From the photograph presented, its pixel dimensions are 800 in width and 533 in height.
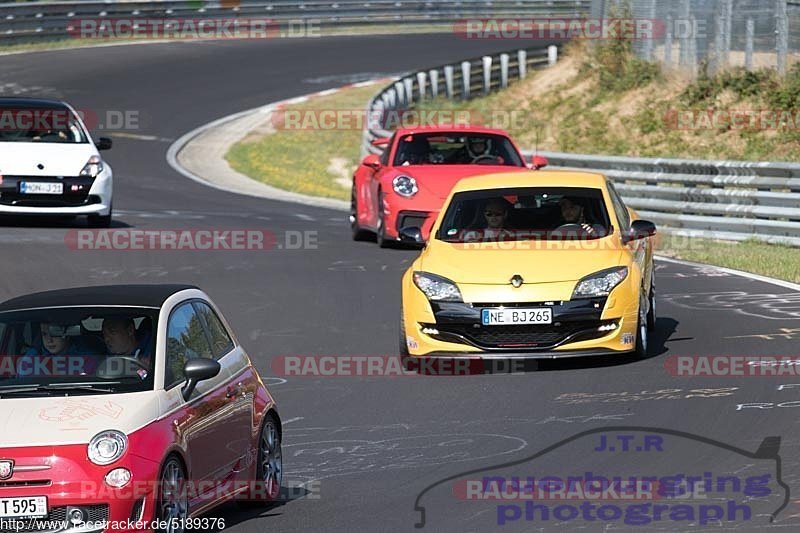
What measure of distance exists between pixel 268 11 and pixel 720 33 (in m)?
24.2

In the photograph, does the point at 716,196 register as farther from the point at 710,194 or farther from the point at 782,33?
the point at 782,33

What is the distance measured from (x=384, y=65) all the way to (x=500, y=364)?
35.7 meters

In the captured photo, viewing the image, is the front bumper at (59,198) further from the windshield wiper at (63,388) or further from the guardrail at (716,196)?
the windshield wiper at (63,388)

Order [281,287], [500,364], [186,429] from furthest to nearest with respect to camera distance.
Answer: [281,287] < [500,364] < [186,429]

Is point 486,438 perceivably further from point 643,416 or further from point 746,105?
point 746,105

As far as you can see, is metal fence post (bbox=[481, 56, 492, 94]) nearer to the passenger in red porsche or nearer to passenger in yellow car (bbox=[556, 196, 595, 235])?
passenger in yellow car (bbox=[556, 196, 595, 235])

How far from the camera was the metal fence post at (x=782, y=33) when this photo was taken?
1126 inches

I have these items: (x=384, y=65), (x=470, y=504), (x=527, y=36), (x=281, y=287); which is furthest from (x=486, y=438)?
(x=527, y=36)

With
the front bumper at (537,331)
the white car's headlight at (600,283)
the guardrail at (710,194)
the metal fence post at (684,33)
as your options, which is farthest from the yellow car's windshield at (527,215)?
the metal fence post at (684,33)

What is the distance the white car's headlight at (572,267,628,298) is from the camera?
485 inches

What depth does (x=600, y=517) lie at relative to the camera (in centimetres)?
779

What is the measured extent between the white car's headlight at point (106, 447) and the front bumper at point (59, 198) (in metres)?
14.2

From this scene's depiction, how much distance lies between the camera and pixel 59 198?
21.0 meters

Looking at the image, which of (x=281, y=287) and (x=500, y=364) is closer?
(x=500, y=364)
